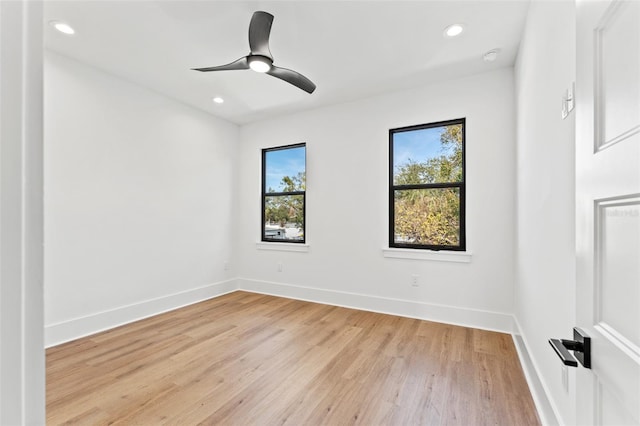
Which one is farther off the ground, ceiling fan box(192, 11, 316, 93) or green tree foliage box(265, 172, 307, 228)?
ceiling fan box(192, 11, 316, 93)

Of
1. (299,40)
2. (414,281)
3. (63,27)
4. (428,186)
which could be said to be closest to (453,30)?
(299,40)

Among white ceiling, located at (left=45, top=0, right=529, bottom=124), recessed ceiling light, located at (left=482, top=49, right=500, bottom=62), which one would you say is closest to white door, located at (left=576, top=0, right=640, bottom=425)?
white ceiling, located at (left=45, top=0, right=529, bottom=124)

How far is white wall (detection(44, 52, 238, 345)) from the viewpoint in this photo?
108 inches

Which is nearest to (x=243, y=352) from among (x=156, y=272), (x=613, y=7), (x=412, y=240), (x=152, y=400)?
(x=152, y=400)

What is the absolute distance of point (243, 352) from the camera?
2545 mm

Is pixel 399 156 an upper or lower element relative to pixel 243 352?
upper

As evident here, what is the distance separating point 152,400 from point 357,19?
3065 millimetres

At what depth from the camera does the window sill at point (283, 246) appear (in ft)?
13.7

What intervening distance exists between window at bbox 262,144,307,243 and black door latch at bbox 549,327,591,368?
363 cm

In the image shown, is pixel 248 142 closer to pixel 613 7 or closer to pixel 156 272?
pixel 156 272

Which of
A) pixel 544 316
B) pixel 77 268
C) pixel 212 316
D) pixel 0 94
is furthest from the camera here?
pixel 212 316

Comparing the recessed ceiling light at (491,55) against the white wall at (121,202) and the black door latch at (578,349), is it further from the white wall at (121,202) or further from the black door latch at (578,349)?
the white wall at (121,202)

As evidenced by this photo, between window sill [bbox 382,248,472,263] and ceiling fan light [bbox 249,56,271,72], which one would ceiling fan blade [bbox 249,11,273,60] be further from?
window sill [bbox 382,248,472,263]

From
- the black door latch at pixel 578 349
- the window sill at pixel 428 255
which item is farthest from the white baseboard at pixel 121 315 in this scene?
the black door latch at pixel 578 349
